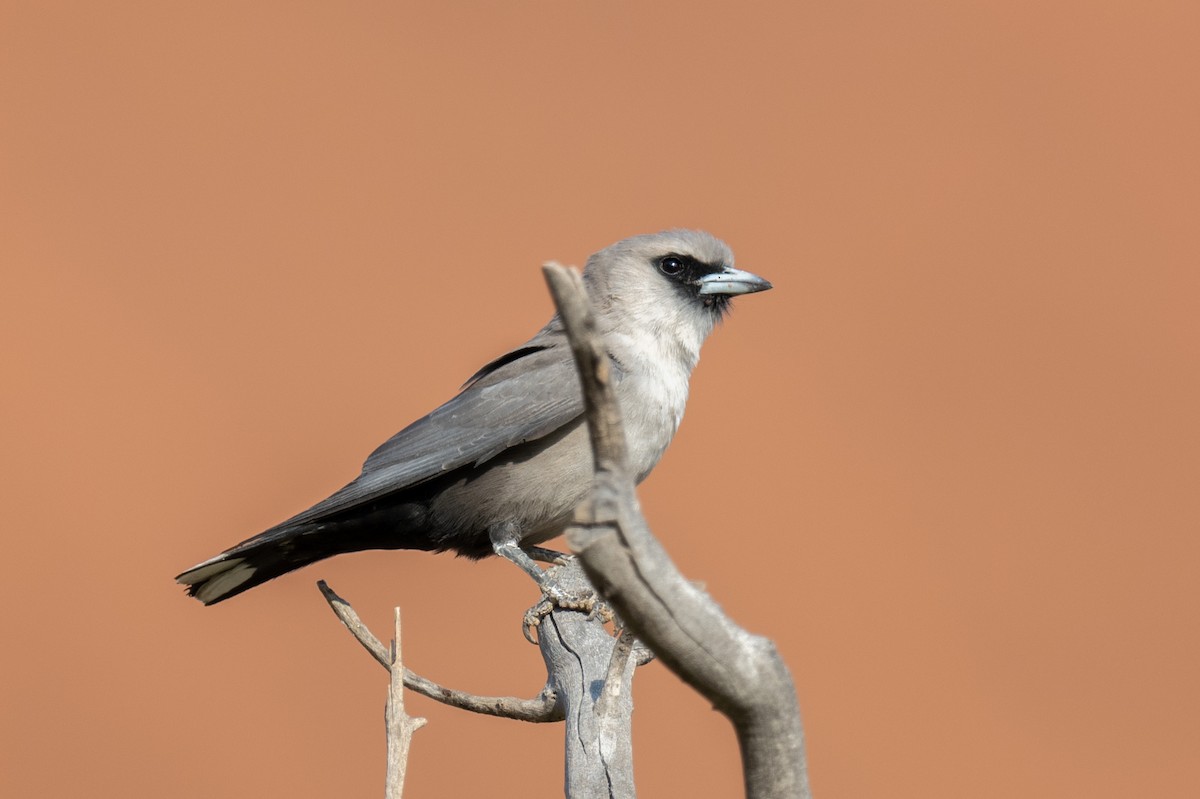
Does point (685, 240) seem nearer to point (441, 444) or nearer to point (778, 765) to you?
point (441, 444)

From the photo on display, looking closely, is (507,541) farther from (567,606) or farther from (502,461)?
(567,606)

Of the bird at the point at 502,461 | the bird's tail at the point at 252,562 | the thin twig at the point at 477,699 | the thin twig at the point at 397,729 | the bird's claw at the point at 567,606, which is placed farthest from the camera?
the bird at the point at 502,461

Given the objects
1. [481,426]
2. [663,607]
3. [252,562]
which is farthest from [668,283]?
[663,607]

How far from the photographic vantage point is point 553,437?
15.2 ft

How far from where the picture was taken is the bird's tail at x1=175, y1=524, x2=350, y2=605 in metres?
4.41

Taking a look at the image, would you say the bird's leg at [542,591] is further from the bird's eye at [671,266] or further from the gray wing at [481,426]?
the bird's eye at [671,266]

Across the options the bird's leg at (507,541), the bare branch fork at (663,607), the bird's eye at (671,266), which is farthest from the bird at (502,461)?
the bare branch fork at (663,607)

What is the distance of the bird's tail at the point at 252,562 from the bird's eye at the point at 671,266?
162cm

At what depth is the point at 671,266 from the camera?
16.8ft

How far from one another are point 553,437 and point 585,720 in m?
1.54

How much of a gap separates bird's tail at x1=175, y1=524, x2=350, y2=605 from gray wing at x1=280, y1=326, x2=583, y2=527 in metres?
0.09

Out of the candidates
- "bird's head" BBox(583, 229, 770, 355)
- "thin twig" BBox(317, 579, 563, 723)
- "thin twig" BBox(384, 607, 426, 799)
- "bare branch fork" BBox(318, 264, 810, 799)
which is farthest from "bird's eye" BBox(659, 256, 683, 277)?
"bare branch fork" BBox(318, 264, 810, 799)

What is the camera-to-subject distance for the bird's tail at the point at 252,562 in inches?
174

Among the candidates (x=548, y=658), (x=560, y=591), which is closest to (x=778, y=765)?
(x=548, y=658)
